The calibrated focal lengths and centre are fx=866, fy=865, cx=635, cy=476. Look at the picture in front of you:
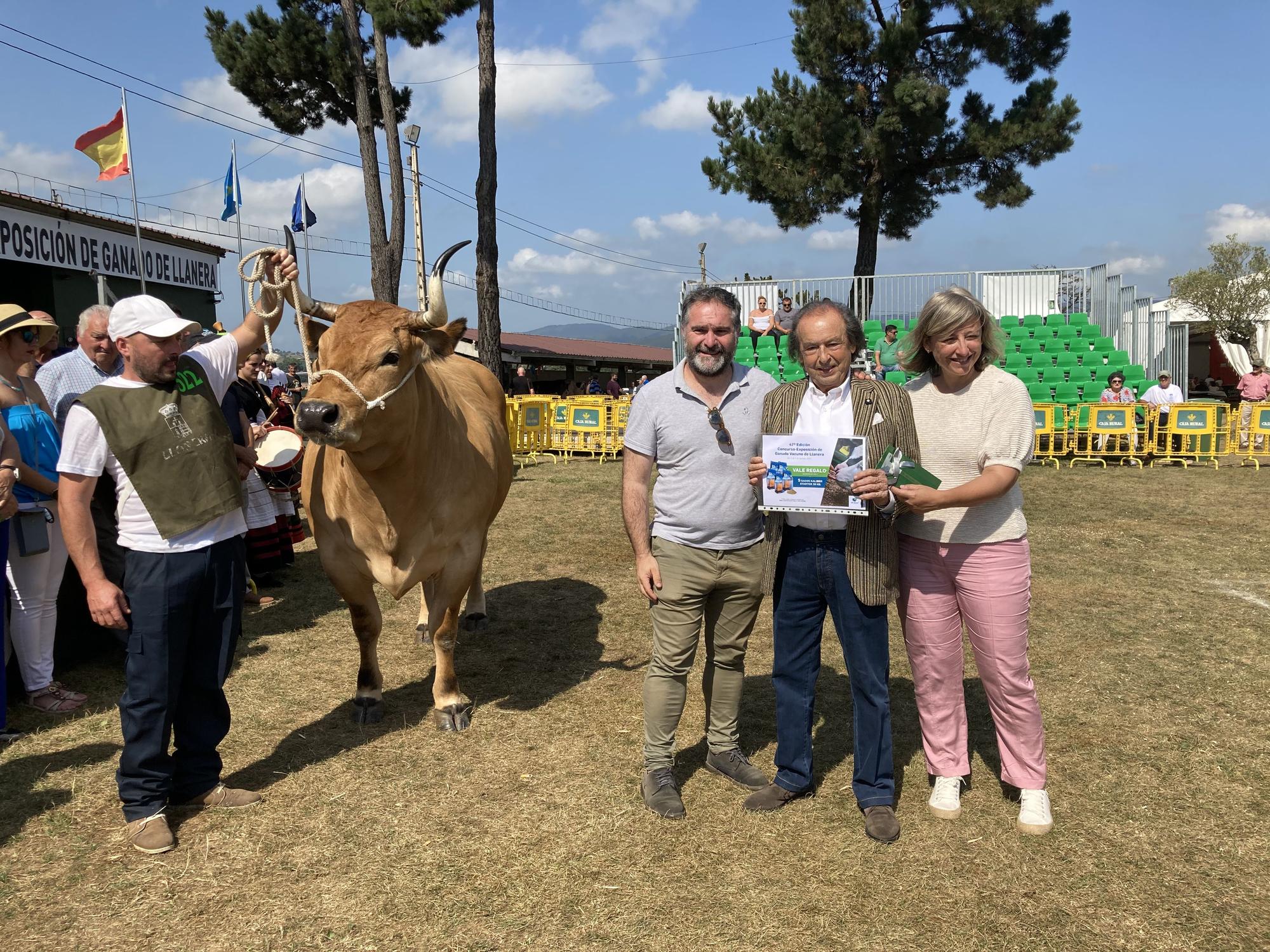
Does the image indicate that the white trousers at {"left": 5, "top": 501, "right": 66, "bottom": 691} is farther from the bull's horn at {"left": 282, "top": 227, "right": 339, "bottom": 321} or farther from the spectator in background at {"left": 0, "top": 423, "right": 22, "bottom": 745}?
the bull's horn at {"left": 282, "top": 227, "right": 339, "bottom": 321}

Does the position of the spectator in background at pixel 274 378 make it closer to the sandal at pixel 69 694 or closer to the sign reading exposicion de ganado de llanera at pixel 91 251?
the sign reading exposicion de ganado de llanera at pixel 91 251

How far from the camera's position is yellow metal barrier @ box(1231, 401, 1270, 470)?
1557cm

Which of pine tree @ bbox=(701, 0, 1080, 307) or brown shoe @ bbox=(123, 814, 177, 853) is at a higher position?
pine tree @ bbox=(701, 0, 1080, 307)

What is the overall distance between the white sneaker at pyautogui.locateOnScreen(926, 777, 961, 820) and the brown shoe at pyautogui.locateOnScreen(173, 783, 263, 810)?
289 centimetres

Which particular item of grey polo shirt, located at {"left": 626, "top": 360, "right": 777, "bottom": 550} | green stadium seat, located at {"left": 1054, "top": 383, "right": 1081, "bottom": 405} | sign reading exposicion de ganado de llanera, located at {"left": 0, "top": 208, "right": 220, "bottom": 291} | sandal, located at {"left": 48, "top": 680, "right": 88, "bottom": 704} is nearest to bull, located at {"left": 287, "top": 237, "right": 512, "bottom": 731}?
grey polo shirt, located at {"left": 626, "top": 360, "right": 777, "bottom": 550}

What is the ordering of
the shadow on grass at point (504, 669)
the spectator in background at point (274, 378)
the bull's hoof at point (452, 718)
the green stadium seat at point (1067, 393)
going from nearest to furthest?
the shadow on grass at point (504, 669), the bull's hoof at point (452, 718), the spectator in background at point (274, 378), the green stadium seat at point (1067, 393)

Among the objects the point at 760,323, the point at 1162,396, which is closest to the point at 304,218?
the point at 760,323

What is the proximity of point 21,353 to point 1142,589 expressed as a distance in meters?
7.79

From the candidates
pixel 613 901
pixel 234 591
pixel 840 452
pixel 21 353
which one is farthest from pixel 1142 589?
pixel 21 353

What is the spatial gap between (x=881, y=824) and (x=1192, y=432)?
1489 centimetres

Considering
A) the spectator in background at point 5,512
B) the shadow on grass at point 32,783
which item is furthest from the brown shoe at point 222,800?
the spectator in background at point 5,512

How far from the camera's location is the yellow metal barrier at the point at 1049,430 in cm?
1512

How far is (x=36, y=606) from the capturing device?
4723mm

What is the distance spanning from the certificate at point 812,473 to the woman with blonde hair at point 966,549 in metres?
0.26
